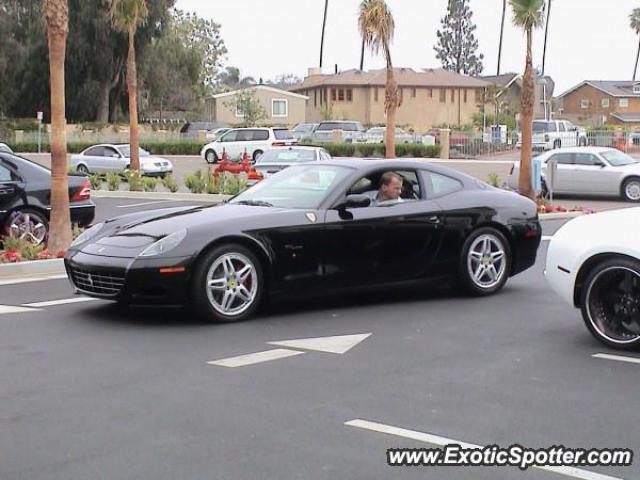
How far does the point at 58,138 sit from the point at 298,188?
4.70 meters

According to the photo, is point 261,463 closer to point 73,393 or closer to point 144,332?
point 73,393

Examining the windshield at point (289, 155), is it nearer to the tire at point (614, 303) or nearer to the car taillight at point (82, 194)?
the car taillight at point (82, 194)

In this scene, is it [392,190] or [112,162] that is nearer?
[392,190]

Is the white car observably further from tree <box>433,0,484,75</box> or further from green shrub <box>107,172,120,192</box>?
tree <box>433,0,484,75</box>

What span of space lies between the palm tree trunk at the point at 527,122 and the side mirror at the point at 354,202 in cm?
1324

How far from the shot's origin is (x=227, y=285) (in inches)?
319

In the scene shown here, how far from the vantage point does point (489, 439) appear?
5004 millimetres

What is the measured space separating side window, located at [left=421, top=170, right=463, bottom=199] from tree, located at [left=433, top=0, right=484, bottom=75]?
10638cm

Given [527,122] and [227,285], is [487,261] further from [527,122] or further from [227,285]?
[527,122]

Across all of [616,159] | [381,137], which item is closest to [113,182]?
[616,159]

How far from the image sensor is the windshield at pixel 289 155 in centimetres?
2705

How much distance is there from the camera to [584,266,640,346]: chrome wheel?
7.07 m

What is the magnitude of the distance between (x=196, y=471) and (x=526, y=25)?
18.6 meters

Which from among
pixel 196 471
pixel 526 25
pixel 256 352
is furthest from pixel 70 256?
pixel 526 25
